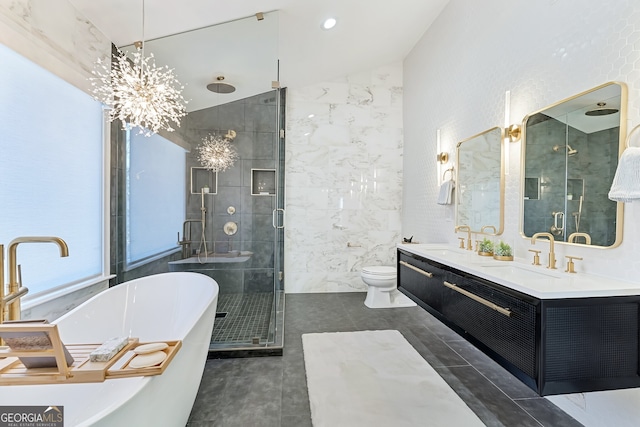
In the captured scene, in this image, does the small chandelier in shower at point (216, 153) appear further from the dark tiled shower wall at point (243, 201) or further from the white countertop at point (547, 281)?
the white countertop at point (547, 281)

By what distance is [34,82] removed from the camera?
74.0 inches

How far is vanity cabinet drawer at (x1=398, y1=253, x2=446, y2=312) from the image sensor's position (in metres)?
2.25

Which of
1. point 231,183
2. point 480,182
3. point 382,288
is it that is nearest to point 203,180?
point 231,183

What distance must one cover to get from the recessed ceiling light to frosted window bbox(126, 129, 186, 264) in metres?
1.94

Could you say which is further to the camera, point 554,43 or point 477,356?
point 477,356

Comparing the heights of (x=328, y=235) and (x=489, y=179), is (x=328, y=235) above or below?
below

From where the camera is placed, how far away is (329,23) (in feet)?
10.2

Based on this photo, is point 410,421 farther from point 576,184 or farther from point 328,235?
point 328,235

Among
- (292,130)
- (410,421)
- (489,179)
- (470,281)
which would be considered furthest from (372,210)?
(410,421)

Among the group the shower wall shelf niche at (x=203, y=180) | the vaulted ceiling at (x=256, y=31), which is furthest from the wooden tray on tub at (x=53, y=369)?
the vaulted ceiling at (x=256, y=31)

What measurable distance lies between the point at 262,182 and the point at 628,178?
112 inches

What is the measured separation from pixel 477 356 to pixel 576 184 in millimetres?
1582

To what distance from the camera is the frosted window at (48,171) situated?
1.74m

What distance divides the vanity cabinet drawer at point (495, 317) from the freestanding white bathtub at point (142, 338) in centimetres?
158
